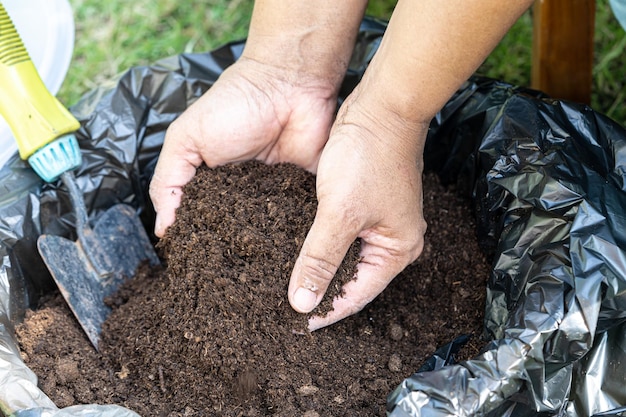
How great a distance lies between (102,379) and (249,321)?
0.31 metres

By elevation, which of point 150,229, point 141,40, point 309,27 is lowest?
point 150,229

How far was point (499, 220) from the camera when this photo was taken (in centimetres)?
130

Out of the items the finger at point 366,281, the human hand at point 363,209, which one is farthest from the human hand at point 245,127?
the finger at point 366,281

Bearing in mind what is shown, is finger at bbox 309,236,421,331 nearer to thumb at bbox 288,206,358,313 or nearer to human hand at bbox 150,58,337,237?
thumb at bbox 288,206,358,313

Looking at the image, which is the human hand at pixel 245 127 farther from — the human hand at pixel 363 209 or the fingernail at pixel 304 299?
the fingernail at pixel 304 299

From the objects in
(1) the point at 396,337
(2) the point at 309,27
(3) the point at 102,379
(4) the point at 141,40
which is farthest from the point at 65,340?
(4) the point at 141,40

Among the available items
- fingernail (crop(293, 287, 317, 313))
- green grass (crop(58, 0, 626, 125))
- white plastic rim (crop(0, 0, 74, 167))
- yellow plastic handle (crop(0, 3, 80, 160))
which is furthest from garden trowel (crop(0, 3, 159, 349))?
green grass (crop(58, 0, 626, 125))

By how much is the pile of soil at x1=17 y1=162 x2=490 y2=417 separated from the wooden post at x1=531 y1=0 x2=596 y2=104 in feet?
1.80

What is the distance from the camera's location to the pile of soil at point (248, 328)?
1.12 metres

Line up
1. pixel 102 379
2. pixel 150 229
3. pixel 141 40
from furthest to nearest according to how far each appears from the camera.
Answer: pixel 141 40 < pixel 150 229 < pixel 102 379

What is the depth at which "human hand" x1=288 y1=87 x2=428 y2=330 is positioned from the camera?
3.63 ft

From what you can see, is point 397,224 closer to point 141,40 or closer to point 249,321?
point 249,321

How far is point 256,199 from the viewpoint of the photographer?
1.23 meters

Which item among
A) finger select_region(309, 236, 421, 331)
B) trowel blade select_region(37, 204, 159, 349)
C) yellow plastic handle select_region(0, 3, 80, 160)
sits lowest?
trowel blade select_region(37, 204, 159, 349)
